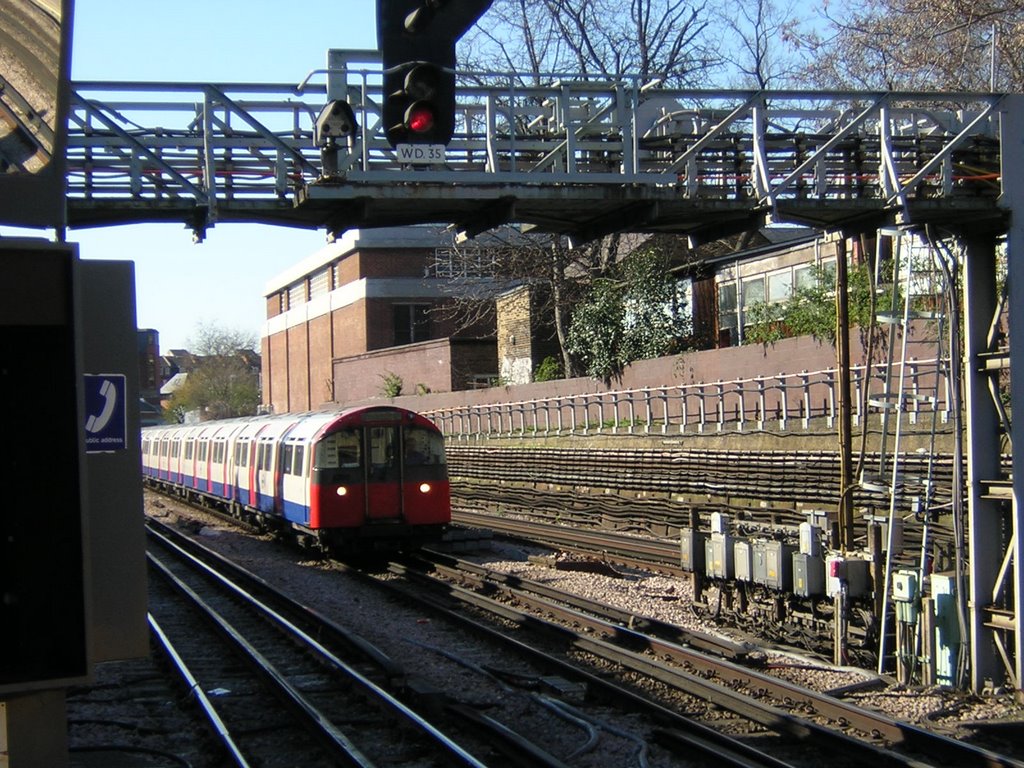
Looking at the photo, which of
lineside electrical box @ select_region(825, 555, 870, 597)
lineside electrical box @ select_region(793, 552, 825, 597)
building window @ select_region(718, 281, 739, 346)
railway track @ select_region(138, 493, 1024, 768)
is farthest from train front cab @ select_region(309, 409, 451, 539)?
building window @ select_region(718, 281, 739, 346)

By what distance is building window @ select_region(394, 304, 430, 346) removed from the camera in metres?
52.9

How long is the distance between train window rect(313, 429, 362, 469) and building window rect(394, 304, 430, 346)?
32.1 m

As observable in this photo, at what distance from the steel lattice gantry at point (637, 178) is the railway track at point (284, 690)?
13.2ft

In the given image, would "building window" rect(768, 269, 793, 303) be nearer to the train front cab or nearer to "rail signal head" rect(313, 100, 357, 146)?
the train front cab

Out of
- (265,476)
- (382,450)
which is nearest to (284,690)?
(382,450)

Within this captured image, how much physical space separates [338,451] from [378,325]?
32.0 metres

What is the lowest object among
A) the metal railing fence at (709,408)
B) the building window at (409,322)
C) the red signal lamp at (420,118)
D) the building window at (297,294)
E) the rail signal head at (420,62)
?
the metal railing fence at (709,408)

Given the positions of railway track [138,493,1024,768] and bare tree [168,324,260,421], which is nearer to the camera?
railway track [138,493,1024,768]

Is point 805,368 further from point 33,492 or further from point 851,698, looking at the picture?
point 33,492

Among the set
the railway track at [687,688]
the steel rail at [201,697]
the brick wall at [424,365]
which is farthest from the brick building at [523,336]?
the steel rail at [201,697]

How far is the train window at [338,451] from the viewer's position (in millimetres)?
20422

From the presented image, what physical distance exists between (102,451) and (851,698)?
6.77 metres

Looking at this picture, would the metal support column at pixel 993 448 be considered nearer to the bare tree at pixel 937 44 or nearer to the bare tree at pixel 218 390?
the bare tree at pixel 937 44

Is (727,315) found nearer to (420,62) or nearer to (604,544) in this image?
(604,544)
